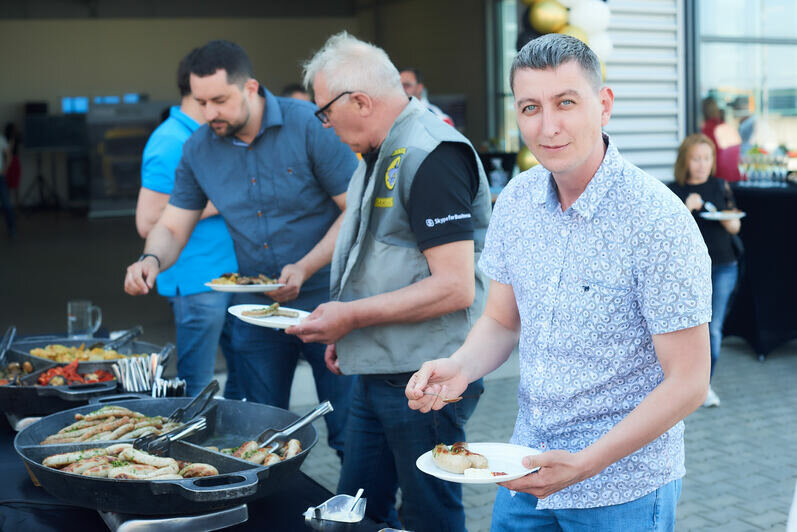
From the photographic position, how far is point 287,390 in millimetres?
3236

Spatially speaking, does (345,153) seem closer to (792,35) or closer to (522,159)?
(522,159)

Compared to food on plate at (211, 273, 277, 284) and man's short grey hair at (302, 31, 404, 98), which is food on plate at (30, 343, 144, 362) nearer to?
food on plate at (211, 273, 277, 284)

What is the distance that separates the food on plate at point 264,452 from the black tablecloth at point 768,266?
5.44 metres

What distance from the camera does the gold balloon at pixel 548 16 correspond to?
5.82 m

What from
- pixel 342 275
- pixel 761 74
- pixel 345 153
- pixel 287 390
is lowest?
Answer: pixel 287 390

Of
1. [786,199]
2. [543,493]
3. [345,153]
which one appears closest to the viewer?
[543,493]

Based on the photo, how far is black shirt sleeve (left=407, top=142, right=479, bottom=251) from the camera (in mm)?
2225

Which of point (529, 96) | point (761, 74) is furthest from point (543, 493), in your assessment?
point (761, 74)

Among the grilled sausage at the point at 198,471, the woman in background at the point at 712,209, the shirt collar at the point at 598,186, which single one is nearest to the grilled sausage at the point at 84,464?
the grilled sausage at the point at 198,471

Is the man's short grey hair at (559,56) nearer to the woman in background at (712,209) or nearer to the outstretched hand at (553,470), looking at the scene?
the outstretched hand at (553,470)

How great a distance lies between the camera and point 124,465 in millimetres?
1733

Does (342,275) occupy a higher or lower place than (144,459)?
higher

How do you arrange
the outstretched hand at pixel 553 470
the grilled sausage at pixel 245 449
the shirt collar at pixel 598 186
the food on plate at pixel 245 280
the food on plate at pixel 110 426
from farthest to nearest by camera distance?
the food on plate at pixel 245 280 < the food on plate at pixel 110 426 < the grilled sausage at pixel 245 449 < the shirt collar at pixel 598 186 < the outstretched hand at pixel 553 470

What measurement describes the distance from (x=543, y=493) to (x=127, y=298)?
8.52m
